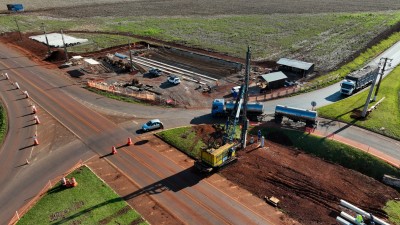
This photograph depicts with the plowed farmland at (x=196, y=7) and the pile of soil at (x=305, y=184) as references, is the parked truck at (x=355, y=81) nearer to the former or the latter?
the pile of soil at (x=305, y=184)

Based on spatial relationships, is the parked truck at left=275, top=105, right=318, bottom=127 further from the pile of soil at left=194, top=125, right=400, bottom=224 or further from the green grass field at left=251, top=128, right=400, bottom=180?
the pile of soil at left=194, top=125, right=400, bottom=224

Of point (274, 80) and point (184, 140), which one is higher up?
point (274, 80)

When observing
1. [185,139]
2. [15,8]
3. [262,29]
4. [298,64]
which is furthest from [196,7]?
[185,139]

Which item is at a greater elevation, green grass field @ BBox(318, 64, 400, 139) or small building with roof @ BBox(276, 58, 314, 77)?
small building with roof @ BBox(276, 58, 314, 77)

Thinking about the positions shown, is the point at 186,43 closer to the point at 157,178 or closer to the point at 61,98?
the point at 61,98

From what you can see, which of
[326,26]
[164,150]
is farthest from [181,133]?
[326,26]

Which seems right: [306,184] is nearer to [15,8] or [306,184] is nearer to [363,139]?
[363,139]

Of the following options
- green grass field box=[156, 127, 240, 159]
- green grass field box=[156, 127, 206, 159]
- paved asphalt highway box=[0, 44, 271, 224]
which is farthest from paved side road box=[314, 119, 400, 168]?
paved asphalt highway box=[0, 44, 271, 224]
